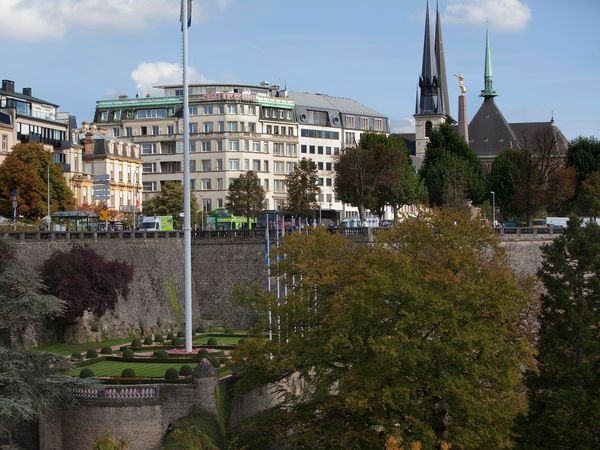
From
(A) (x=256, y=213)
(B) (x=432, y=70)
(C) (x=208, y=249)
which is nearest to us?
(C) (x=208, y=249)

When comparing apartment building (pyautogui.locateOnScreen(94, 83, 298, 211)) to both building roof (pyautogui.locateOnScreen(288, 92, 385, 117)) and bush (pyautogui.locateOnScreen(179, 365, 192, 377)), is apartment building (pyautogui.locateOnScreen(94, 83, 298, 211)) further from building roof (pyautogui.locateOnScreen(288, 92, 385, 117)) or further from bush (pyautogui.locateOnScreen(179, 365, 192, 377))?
bush (pyautogui.locateOnScreen(179, 365, 192, 377))

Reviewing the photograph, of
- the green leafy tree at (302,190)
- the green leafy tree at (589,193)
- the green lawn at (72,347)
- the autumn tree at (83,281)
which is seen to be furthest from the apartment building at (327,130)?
the green lawn at (72,347)

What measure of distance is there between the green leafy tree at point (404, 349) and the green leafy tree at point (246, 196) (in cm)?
6946

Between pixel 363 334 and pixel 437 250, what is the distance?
6.36m

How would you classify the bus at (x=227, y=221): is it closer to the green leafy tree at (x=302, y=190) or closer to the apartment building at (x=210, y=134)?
the green leafy tree at (x=302, y=190)

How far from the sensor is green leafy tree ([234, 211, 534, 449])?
50750mm

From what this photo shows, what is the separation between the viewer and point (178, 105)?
15062cm

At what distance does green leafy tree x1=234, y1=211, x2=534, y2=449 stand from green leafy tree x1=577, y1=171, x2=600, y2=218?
63718mm

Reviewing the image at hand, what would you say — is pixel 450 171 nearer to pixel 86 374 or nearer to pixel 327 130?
pixel 327 130

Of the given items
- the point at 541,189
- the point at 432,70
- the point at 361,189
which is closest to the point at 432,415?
the point at 361,189

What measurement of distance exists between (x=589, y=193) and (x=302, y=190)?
1156 inches

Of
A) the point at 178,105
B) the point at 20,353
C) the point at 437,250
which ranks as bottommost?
the point at 20,353

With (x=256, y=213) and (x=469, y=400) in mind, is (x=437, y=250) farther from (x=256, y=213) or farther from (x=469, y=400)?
(x=256, y=213)

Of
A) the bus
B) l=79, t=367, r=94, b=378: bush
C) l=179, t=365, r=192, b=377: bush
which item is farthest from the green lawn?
the bus
